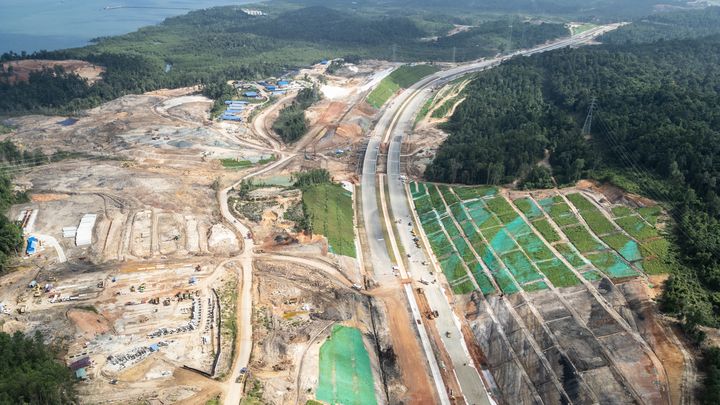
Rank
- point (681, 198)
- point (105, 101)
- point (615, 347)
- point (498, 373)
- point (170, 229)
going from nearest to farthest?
point (615, 347)
point (498, 373)
point (681, 198)
point (170, 229)
point (105, 101)

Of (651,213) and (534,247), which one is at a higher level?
(651,213)

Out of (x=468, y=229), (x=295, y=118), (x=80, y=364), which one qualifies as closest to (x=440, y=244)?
(x=468, y=229)

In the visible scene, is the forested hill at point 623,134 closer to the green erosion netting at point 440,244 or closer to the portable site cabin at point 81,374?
the green erosion netting at point 440,244

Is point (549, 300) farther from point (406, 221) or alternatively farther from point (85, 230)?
point (85, 230)

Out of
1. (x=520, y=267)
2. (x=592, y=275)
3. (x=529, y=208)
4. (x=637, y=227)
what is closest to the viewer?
(x=592, y=275)

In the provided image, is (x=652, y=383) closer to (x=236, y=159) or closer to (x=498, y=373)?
(x=498, y=373)

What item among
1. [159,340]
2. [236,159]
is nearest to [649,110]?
[236,159]

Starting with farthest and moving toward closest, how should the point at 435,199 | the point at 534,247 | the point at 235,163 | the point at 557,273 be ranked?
the point at 235,163
the point at 435,199
the point at 534,247
the point at 557,273
